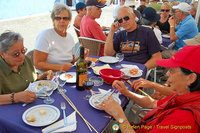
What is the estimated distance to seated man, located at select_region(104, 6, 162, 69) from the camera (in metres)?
2.83

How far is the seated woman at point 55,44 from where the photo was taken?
236cm

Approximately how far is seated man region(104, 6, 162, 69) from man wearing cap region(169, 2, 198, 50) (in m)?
1.78

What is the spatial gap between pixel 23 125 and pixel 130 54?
2.19 metres

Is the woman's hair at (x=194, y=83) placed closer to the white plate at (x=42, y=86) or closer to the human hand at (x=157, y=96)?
the human hand at (x=157, y=96)

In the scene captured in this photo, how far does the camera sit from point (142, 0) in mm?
7145

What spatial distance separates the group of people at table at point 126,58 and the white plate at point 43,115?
0.12 m

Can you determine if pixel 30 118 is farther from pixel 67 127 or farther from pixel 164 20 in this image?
pixel 164 20

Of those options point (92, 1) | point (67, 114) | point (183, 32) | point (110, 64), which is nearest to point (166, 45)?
point (183, 32)

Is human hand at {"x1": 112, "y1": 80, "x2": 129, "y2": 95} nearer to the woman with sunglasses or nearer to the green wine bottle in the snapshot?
the green wine bottle

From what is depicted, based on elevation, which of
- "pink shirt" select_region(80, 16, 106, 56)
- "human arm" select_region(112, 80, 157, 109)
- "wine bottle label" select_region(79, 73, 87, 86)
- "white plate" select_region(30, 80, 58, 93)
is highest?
"pink shirt" select_region(80, 16, 106, 56)

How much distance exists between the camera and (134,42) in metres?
2.91

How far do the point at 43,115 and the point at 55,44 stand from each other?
1421 millimetres

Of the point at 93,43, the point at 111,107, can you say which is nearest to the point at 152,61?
the point at 93,43

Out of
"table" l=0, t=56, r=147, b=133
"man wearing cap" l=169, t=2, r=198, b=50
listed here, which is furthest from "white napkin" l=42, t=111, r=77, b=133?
"man wearing cap" l=169, t=2, r=198, b=50
